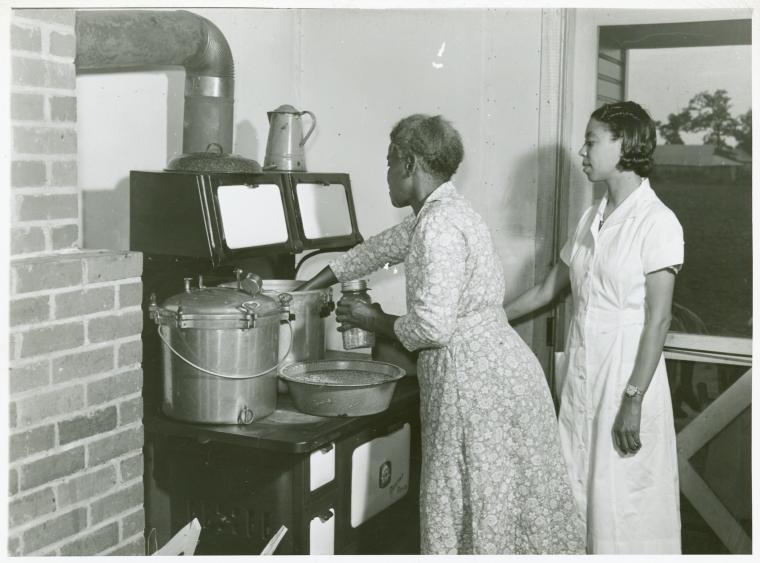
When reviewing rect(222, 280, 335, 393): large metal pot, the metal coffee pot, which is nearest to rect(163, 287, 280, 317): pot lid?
rect(222, 280, 335, 393): large metal pot

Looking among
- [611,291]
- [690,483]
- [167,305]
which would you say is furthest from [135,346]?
[690,483]

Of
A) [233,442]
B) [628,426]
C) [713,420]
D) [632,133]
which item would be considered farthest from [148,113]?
[713,420]

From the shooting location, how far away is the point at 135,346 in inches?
104

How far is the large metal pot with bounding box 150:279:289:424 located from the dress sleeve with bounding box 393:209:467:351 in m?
0.50

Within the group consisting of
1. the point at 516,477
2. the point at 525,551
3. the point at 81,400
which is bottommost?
the point at 525,551

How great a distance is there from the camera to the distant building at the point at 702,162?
3217 millimetres

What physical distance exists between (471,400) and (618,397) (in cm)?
49

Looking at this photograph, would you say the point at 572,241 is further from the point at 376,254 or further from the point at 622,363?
the point at 376,254

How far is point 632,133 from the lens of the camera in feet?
9.38

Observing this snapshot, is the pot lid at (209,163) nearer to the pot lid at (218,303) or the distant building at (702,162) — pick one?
the pot lid at (218,303)

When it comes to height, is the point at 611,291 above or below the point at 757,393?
above

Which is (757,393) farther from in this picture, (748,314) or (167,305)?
(167,305)

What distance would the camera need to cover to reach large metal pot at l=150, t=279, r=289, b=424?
2.70 m
